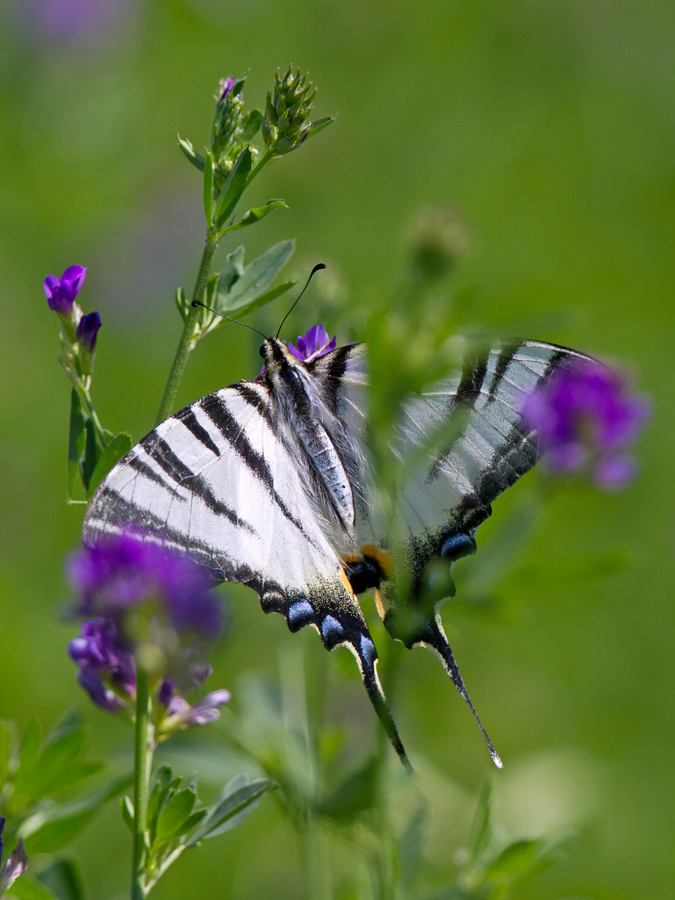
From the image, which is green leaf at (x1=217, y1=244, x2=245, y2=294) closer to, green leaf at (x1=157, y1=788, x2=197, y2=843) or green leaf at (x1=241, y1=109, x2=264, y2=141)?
green leaf at (x1=241, y1=109, x2=264, y2=141)

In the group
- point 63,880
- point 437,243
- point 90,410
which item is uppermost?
point 437,243

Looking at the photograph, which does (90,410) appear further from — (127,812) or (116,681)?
(127,812)

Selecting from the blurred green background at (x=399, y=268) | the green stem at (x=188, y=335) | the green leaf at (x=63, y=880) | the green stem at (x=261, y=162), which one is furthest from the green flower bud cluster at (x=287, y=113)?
the green leaf at (x=63, y=880)

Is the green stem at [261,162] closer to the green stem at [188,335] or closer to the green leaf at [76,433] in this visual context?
the green stem at [188,335]

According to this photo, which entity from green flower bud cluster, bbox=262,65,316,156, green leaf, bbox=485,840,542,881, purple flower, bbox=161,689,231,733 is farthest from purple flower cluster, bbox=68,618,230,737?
green flower bud cluster, bbox=262,65,316,156

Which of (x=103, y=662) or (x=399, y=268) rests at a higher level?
(x=399, y=268)

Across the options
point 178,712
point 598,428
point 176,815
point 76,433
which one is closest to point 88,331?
point 76,433

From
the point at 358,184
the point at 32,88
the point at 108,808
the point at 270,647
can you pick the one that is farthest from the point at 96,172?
the point at 108,808
